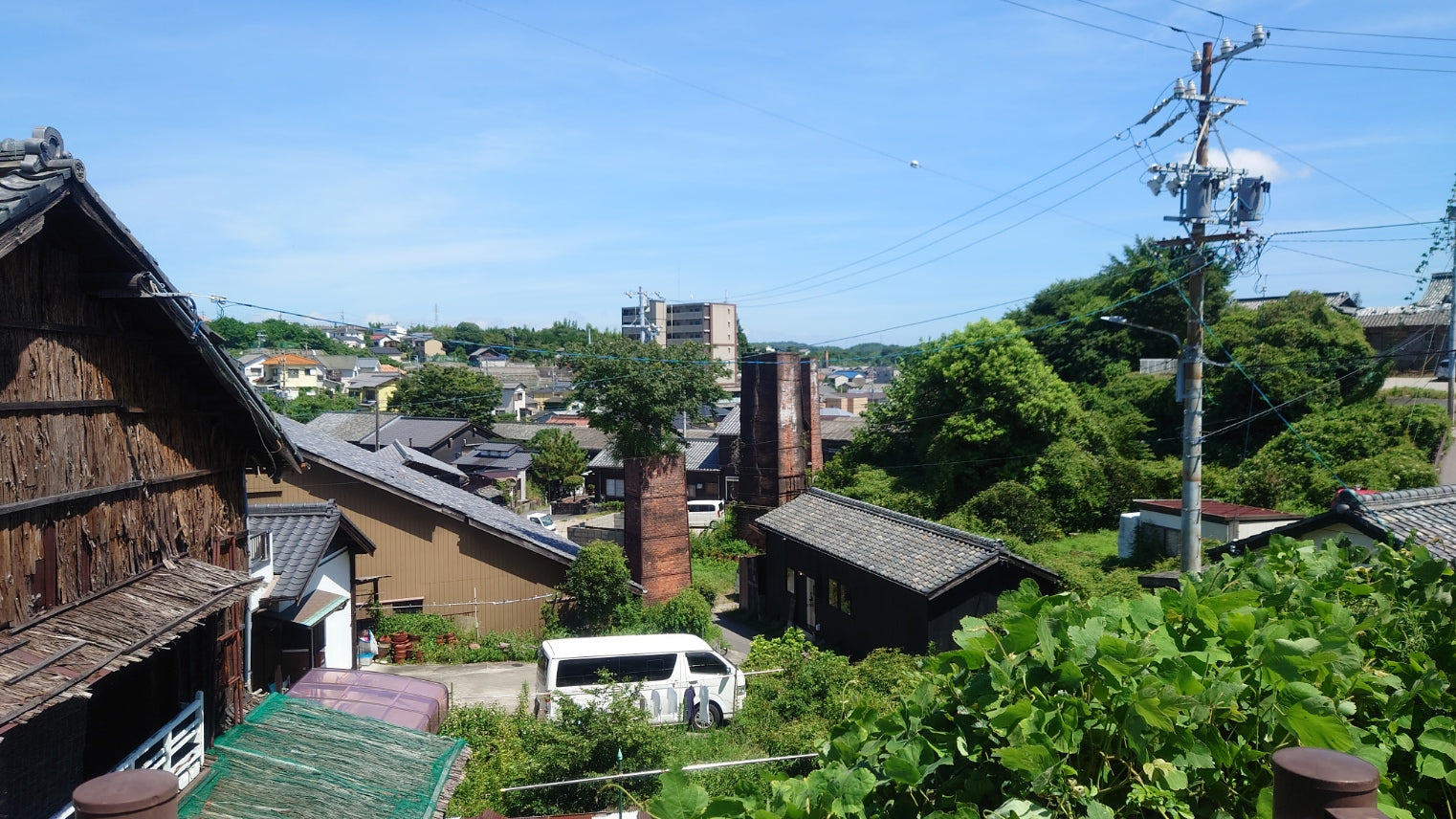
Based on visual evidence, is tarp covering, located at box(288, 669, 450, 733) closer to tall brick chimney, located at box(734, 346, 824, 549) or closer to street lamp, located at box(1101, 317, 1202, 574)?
street lamp, located at box(1101, 317, 1202, 574)

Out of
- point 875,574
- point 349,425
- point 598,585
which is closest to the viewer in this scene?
point 875,574

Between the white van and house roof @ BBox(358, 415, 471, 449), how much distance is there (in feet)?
90.8

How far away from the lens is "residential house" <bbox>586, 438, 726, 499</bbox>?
135 ft

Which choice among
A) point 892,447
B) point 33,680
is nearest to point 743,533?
point 892,447

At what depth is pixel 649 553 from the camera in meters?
21.8

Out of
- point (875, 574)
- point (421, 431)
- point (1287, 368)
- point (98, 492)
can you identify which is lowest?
point (875, 574)

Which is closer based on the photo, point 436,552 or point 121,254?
point 121,254

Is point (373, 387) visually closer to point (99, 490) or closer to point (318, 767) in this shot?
point (318, 767)

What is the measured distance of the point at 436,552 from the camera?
63.3 feet

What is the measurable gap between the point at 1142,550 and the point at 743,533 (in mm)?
13314

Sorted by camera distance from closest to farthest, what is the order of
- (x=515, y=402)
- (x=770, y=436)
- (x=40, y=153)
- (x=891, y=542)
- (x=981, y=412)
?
(x=40, y=153) < (x=891, y=542) < (x=981, y=412) < (x=770, y=436) < (x=515, y=402)

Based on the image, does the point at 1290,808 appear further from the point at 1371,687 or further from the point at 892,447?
the point at 892,447

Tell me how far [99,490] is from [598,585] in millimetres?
13516

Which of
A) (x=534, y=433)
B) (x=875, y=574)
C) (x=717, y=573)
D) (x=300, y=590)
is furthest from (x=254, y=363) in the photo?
(x=875, y=574)
